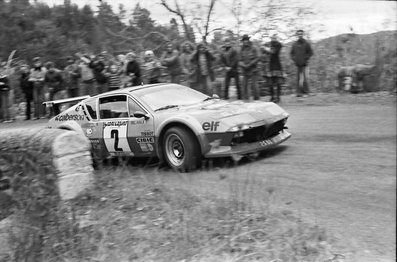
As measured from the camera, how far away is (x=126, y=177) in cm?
646

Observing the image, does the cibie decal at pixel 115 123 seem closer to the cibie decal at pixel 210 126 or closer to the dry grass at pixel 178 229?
the cibie decal at pixel 210 126

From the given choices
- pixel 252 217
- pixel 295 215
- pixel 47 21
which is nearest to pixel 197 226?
pixel 252 217

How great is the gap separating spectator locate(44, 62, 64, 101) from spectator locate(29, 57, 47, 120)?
1.40ft

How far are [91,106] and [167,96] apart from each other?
1285mm

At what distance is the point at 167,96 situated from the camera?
791 centimetres

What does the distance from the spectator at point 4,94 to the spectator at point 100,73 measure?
400 cm

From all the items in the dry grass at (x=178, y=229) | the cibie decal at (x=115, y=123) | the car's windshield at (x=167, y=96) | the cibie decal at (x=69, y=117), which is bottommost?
the dry grass at (x=178, y=229)

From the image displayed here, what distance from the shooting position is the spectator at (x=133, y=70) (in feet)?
38.9

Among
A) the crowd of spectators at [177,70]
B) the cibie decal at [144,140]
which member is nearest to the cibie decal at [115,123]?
the cibie decal at [144,140]

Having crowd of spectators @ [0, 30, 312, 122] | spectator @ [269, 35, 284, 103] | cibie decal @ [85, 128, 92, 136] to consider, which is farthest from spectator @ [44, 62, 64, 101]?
spectator @ [269, 35, 284, 103]

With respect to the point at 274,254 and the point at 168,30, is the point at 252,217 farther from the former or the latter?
the point at 168,30

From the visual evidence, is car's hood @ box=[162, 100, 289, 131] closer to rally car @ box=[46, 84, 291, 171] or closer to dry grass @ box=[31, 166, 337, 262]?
rally car @ box=[46, 84, 291, 171]

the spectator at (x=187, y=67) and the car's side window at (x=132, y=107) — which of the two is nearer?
the car's side window at (x=132, y=107)

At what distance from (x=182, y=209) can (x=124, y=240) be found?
2.16 feet
